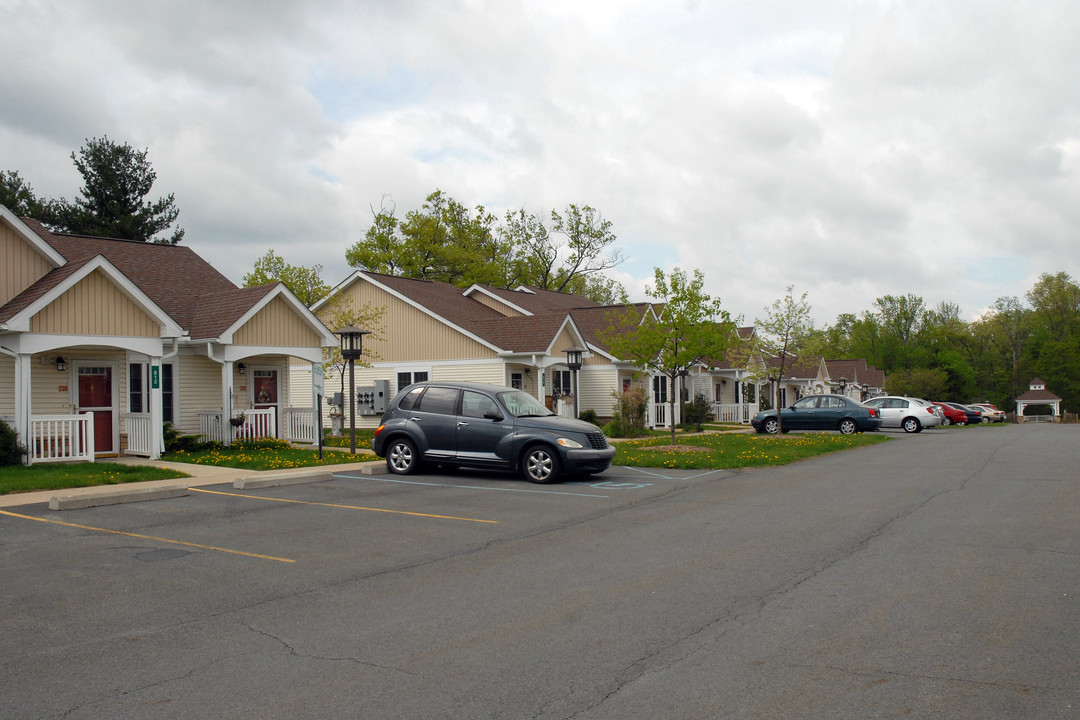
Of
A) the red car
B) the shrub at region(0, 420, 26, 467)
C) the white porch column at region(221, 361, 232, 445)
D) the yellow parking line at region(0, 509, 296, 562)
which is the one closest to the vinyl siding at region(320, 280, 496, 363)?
the white porch column at region(221, 361, 232, 445)

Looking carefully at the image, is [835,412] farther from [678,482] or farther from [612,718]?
[612,718]

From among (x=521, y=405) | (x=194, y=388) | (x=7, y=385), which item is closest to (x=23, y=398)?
(x=7, y=385)

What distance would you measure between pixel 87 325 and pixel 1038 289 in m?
109

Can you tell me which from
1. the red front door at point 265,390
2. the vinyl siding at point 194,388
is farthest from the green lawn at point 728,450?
the vinyl siding at point 194,388

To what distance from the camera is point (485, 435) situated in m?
15.8

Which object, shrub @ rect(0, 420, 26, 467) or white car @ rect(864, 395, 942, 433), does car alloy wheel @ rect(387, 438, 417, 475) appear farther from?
white car @ rect(864, 395, 942, 433)

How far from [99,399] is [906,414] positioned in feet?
94.8

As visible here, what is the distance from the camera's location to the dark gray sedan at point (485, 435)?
15.3 meters

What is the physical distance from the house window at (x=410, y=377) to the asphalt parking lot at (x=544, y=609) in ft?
62.6

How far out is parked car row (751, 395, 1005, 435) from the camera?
31125 mm

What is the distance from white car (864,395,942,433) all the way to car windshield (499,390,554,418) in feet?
72.1

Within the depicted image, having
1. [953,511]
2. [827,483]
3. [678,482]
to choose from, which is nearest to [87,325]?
[678,482]

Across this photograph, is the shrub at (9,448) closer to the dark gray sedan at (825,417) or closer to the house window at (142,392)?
the house window at (142,392)

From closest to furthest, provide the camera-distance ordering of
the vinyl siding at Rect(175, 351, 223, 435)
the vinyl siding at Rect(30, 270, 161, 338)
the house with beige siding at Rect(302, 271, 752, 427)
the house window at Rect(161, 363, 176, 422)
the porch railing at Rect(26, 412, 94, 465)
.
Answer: the porch railing at Rect(26, 412, 94, 465) < the vinyl siding at Rect(30, 270, 161, 338) < the house window at Rect(161, 363, 176, 422) < the vinyl siding at Rect(175, 351, 223, 435) < the house with beige siding at Rect(302, 271, 752, 427)
